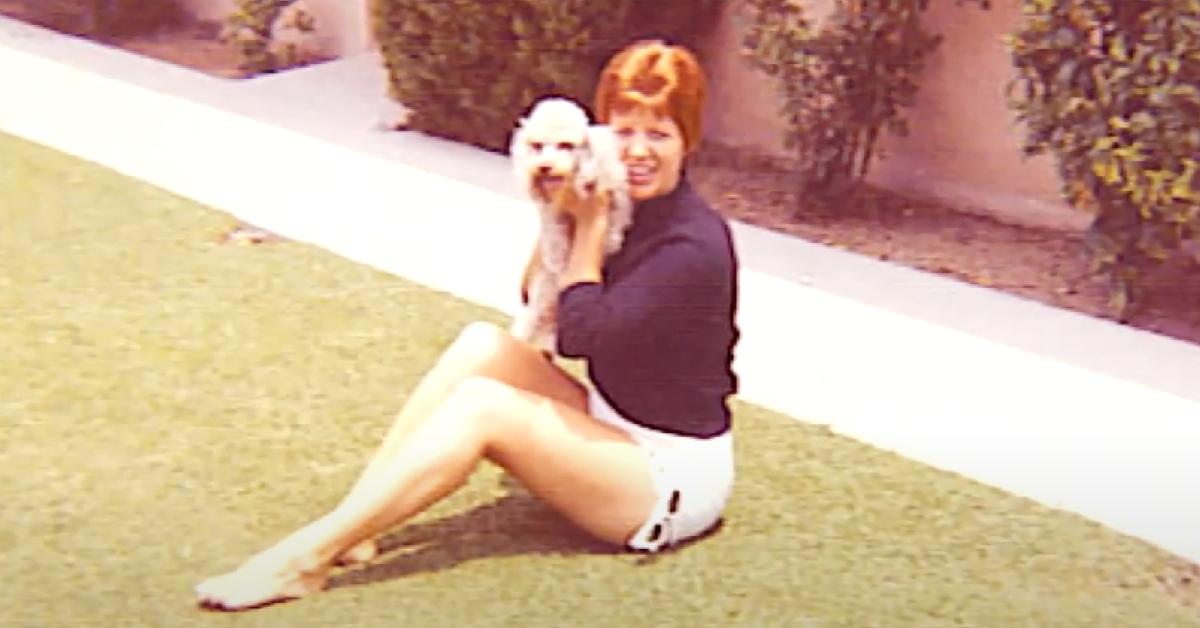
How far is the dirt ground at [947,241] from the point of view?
5.00m

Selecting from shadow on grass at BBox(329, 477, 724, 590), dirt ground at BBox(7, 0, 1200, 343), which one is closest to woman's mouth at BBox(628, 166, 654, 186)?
shadow on grass at BBox(329, 477, 724, 590)

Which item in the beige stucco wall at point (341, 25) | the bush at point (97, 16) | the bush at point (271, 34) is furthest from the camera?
the bush at point (97, 16)

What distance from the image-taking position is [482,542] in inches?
153

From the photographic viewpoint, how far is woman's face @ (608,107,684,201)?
→ 3557 millimetres

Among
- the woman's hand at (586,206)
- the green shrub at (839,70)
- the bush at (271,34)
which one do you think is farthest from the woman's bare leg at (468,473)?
the bush at (271,34)

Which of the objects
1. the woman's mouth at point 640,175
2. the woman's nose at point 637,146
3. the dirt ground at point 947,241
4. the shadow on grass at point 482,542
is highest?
the woman's nose at point 637,146

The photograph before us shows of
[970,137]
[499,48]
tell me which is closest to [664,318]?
[970,137]

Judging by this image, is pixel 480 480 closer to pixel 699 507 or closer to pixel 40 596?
pixel 699 507

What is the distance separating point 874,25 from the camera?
546 cm

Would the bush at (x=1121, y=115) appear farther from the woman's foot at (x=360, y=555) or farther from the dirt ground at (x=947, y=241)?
the woman's foot at (x=360, y=555)

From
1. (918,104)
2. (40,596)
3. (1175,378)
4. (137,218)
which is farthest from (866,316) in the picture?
(137,218)

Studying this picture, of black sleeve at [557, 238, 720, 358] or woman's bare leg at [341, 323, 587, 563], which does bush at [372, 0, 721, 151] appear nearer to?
woman's bare leg at [341, 323, 587, 563]

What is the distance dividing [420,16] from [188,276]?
140cm

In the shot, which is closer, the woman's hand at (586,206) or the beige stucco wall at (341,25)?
the woman's hand at (586,206)
